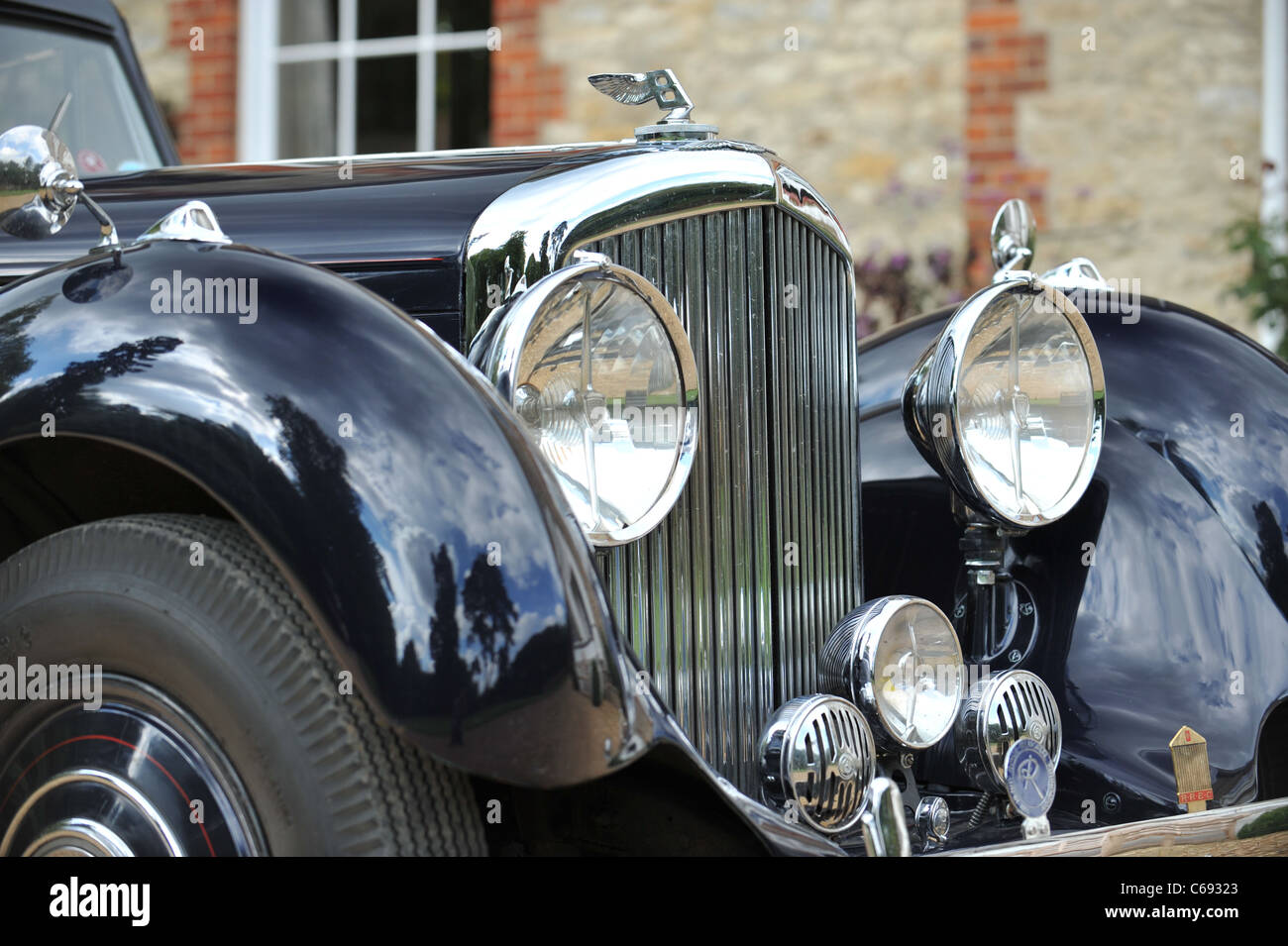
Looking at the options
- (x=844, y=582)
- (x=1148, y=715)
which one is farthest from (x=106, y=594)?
(x=1148, y=715)

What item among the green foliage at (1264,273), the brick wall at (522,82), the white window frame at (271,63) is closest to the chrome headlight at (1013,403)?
the green foliage at (1264,273)

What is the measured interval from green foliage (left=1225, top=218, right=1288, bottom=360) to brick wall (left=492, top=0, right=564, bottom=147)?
291 centimetres

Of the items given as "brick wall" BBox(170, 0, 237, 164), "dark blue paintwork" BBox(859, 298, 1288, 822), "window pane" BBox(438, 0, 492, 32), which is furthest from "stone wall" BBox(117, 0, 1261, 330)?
"dark blue paintwork" BBox(859, 298, 1288, 822)

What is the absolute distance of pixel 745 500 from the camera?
2020mm

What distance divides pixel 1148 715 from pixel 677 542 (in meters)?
0.81

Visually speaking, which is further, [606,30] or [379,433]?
[606,30]

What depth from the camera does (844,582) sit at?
225 cm

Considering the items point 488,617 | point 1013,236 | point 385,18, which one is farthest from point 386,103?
point 488,617

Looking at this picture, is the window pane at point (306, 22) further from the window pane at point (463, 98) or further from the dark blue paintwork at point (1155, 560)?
the dark blue paintwork at point (1155, 560)

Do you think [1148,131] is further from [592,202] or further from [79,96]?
[592,202]

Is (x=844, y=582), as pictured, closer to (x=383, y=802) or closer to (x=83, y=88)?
(x=383, y=802)

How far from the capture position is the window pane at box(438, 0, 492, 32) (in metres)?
6.76

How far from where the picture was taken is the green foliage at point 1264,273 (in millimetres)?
5309

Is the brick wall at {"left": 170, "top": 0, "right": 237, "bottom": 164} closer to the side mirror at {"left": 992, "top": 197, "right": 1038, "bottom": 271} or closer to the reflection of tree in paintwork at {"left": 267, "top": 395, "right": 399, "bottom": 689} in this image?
the side mirror at {"left": 992, "top": 197, "right": 1038, "bottom": 271}
